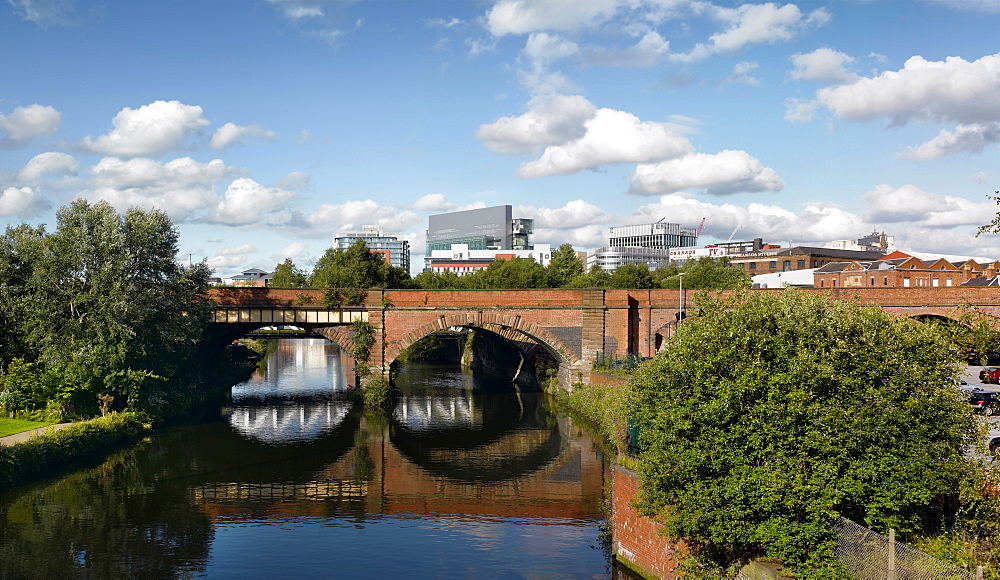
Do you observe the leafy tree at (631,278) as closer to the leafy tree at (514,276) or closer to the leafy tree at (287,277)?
the leafy tree at (514,276)

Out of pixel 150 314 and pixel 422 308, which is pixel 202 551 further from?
pixel 422 308

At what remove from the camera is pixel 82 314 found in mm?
37906

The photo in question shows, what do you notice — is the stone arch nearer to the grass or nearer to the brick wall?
the grass

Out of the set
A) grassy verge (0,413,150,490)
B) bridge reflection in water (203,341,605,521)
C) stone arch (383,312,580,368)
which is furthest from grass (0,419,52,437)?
stone arch (383,312,580,368)

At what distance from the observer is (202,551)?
75.7 ft

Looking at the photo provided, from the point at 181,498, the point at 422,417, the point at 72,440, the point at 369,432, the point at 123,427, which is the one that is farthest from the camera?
the point at 422,417

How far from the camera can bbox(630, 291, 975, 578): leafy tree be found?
50.6 ft

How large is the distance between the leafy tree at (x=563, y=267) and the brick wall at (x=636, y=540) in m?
66.1

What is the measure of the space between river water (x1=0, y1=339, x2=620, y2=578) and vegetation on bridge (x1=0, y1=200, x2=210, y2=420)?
4060 millimetres

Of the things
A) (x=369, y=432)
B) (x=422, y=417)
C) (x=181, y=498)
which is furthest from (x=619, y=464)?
(x=422, y=417)

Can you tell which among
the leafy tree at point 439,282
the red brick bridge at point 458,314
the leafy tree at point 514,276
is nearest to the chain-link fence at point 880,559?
the red brick bridge at point 458,314

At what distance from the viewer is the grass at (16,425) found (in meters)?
32.2

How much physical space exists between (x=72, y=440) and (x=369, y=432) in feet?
50.2

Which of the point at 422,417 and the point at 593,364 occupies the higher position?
the point at 593,364
